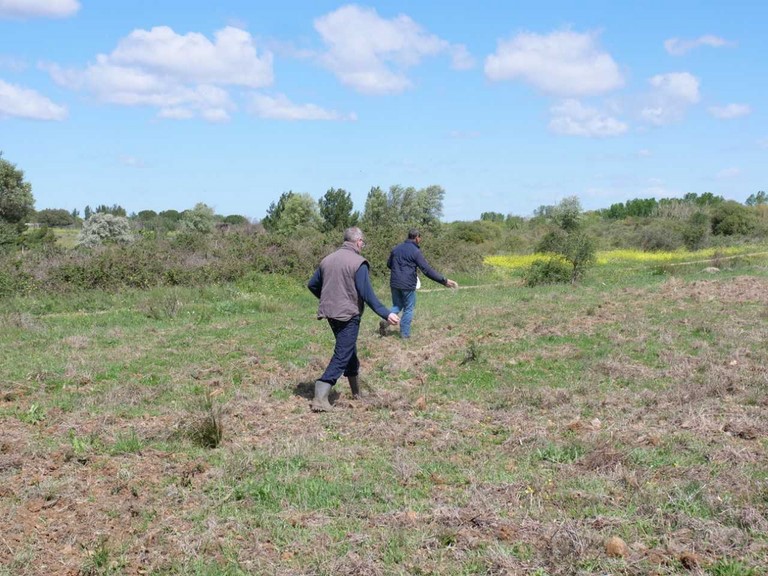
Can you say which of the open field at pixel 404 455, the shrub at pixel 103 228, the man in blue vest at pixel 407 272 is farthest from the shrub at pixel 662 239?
the man in blue vest at pixel 407 272

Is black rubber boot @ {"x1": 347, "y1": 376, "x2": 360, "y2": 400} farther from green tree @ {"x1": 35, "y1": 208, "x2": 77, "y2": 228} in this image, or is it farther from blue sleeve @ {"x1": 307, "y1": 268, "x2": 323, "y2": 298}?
green tree @ {"x1": 35, "y1": 208, "x2": 77, "y2": 228}

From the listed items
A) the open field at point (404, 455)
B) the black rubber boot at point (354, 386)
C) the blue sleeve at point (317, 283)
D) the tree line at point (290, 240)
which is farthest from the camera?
the tree line at point (290, 240)

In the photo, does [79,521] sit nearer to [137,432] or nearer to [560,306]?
[137,432]

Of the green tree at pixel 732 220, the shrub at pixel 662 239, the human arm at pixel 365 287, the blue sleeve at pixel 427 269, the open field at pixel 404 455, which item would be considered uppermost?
the green tree at pixel 732 220

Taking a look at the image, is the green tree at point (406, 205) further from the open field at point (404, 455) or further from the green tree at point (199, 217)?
the open field at point (404, 455)

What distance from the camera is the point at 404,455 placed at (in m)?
6.43

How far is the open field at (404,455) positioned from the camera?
4.60 metres

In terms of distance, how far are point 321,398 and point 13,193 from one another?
3574cm

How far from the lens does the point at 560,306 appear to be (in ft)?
52.7

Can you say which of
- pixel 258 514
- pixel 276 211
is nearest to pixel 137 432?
pixel 258 514

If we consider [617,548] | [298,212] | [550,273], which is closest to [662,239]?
[298,212]

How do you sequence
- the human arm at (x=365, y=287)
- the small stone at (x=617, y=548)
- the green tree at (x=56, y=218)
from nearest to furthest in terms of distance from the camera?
the small stone at (x=617, y=548), the human arm at (x=365, y=287), the green tree at (x=56, y=218)

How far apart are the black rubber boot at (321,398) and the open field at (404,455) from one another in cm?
17

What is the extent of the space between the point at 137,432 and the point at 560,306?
11.0 m
